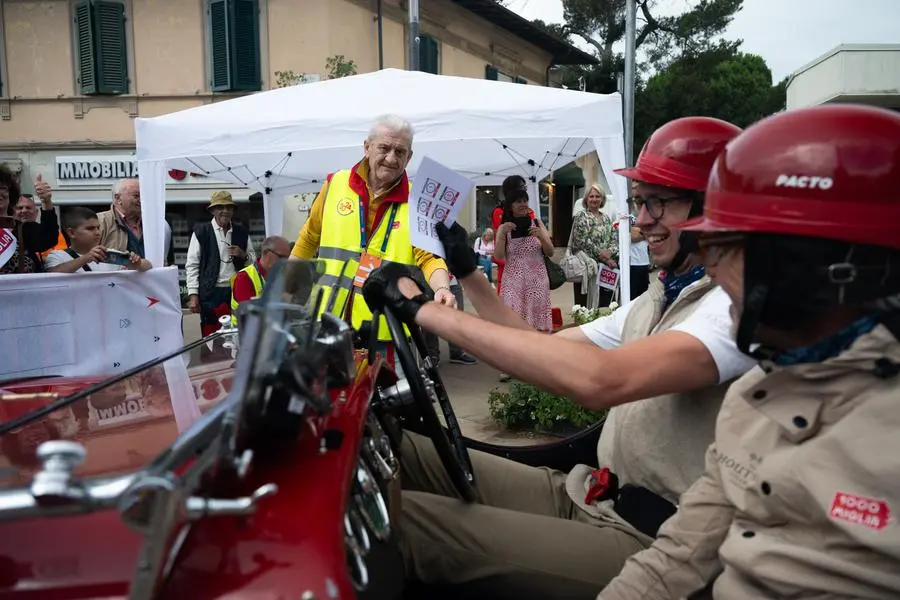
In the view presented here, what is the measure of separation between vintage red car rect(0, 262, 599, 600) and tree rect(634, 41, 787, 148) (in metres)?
27.8

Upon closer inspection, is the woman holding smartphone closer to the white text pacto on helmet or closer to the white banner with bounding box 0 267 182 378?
the white banner with bounding box 0 267 182 378

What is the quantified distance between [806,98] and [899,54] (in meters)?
2.63

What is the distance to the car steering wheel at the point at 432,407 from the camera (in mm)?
1544

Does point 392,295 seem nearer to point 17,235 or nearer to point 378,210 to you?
point 378,210

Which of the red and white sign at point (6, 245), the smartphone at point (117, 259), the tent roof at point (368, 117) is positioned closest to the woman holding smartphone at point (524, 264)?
the tent roof at point (368, 117)

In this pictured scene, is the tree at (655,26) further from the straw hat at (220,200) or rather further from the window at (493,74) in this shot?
the straw hat at (220,200)

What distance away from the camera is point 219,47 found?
47.9 feet

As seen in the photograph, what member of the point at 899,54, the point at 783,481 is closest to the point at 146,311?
the point at 783,481

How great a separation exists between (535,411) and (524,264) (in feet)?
7.52

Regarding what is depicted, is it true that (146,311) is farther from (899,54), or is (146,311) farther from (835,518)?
(899,54)

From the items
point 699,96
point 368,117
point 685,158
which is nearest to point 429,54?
point 368,117

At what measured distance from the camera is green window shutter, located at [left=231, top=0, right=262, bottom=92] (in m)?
14.5

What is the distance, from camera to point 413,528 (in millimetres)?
1588

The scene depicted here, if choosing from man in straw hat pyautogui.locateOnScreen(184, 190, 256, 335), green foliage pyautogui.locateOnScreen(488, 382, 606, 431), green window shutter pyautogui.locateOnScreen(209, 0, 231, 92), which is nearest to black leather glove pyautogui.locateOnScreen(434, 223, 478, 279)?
green foliage pyautogui.locateOnScreen(488, 382, 606, 431)
